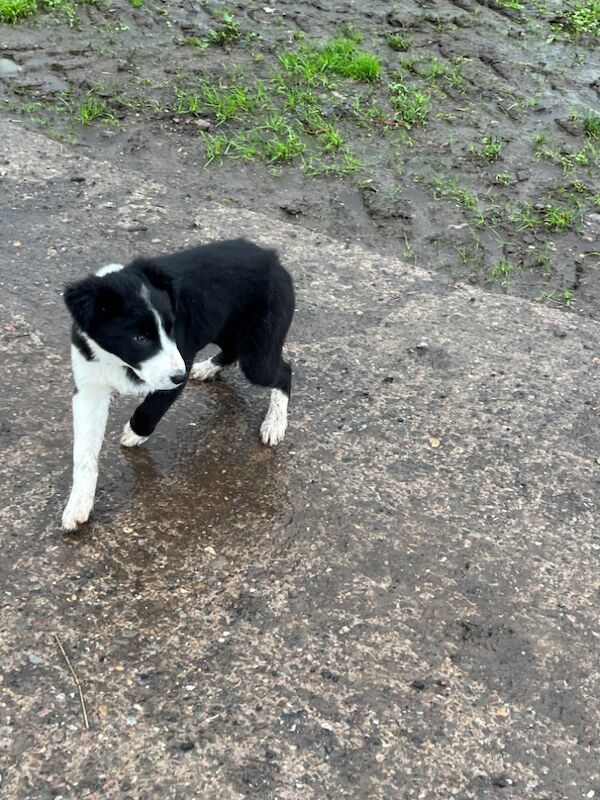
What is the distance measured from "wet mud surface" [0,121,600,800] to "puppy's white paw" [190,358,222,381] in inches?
2.5

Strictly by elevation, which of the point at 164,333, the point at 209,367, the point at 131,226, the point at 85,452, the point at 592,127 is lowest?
the point at 131,226

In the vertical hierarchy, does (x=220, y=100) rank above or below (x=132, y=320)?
below

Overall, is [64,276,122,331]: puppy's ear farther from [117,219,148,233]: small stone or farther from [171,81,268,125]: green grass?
[171,81,268,125]: green grass

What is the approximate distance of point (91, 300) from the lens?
10.3ft

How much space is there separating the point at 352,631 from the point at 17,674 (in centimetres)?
115

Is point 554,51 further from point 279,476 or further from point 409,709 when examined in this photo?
point 409,709

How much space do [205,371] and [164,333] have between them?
117 cm

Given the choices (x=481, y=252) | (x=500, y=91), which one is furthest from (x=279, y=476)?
(x=500, y=91)

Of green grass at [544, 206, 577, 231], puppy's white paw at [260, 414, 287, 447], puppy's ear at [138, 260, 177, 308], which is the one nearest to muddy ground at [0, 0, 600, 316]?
green grass at [544, 206, 577, 231]

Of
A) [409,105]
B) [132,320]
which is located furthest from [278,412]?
[409,105]

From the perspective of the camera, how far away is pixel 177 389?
12.0ft

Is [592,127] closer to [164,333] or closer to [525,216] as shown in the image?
[525,216]

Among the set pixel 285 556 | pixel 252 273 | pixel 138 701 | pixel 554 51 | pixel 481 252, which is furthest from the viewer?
pixel 554 51

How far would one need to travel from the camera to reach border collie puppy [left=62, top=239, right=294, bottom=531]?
3209mm
